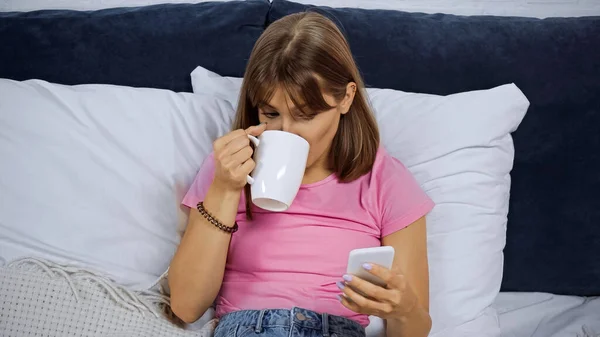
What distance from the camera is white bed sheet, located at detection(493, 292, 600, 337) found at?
4.97 ft

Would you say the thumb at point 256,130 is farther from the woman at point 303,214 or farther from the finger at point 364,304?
the finger at point 364,304

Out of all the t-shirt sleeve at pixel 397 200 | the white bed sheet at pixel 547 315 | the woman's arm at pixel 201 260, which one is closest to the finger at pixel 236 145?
the woman's arm at pixel 201 260

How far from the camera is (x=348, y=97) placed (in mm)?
1256

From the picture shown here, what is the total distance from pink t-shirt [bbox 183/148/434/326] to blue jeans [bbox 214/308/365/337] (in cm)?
5

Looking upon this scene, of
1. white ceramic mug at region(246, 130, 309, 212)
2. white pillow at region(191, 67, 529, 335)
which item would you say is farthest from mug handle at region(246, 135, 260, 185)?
white pillow at region(191, 67, 529, 335)

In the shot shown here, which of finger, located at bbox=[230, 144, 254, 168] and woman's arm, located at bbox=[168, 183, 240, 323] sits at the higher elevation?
finger, located at bbox=[230, 144, 254, 168]

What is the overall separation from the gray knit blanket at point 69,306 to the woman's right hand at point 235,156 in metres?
0.29

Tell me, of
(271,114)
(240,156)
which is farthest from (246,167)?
(271,114)

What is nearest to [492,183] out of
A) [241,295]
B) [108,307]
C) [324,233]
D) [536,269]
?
[536,269]

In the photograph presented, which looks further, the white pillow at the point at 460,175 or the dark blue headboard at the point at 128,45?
the dark blue headboard at the point at 128,45

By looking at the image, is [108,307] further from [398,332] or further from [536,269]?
[536,269]

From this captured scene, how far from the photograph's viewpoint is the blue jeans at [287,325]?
3.83 ft

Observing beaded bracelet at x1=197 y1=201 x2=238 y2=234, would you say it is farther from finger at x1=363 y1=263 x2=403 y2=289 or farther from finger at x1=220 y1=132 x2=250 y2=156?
finger at x1=363 y1=263 x2=403 y2=289

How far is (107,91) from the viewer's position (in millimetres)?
1441
